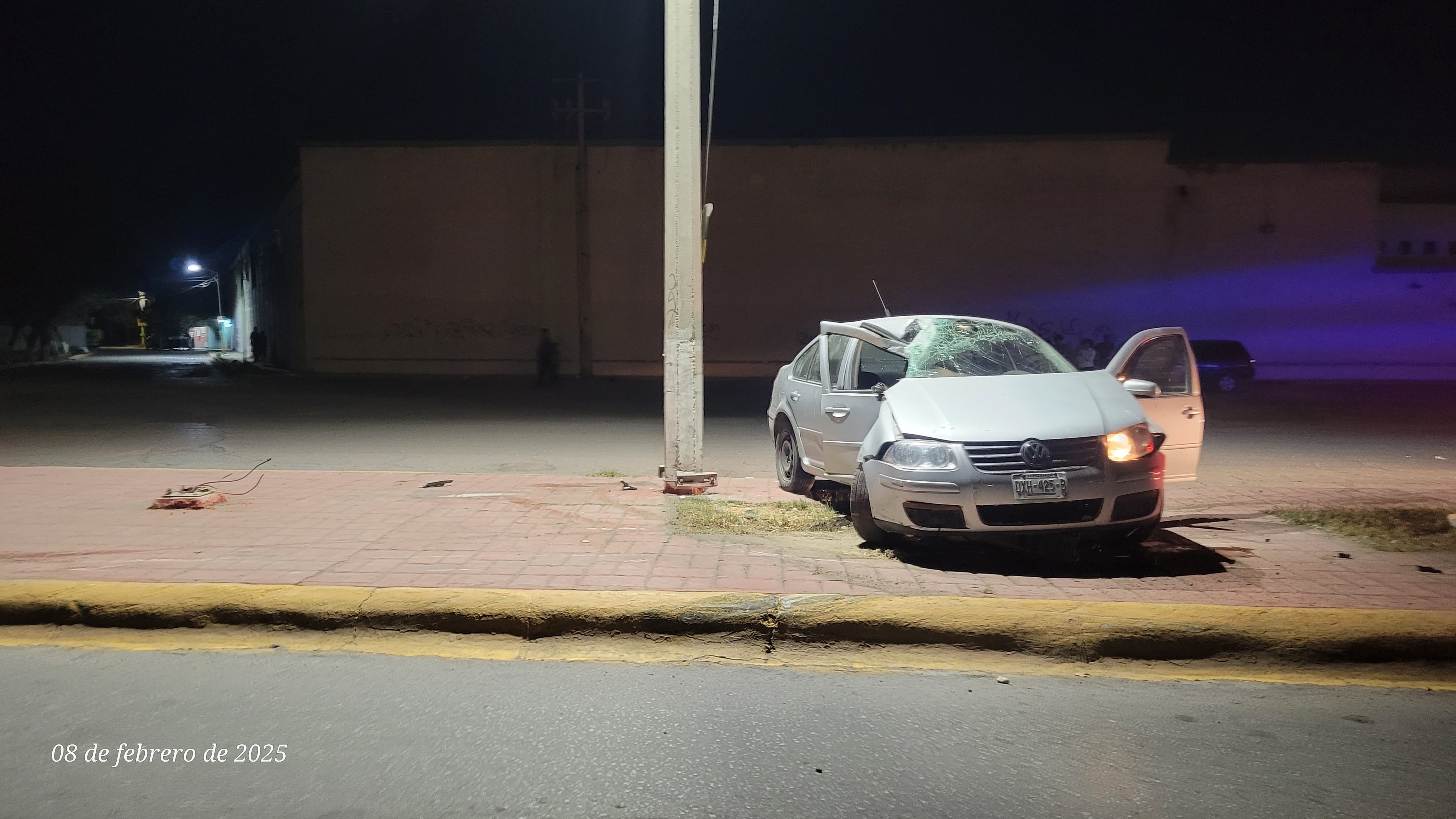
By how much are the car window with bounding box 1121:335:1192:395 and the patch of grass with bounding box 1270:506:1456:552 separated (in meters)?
1.54

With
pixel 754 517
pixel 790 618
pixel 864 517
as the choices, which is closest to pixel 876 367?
pixel 754 517

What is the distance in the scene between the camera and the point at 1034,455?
5.58 metres

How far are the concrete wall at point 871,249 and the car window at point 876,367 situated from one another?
25.8 metres

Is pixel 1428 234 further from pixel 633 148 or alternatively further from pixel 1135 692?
pixel 1135 692

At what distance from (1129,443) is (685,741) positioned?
A: 3494 mm

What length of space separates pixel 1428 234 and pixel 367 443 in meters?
37.2

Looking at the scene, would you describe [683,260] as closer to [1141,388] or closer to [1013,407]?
[1013,407]

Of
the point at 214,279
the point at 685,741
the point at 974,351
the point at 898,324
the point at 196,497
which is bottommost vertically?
the point at 685,741

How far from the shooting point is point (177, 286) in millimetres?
94812

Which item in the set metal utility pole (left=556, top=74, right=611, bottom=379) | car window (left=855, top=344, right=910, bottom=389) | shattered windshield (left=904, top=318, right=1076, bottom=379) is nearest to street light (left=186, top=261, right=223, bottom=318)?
metal utility pole (left=556, top=74, right=611, bottom=379)

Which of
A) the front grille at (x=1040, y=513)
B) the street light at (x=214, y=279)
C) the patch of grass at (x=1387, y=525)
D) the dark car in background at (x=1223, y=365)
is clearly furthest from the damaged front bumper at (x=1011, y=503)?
the street light at (x=214, y=279)

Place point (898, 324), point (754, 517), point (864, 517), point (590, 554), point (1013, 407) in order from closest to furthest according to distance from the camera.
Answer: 1. point (1013, 407)
2. point (590, 554)
3. point (864, 517)
4. point (754, 517)
5. point (898, 324)

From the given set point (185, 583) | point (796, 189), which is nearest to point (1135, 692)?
point (185, 583)

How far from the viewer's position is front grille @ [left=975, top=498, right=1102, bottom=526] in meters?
5.61
